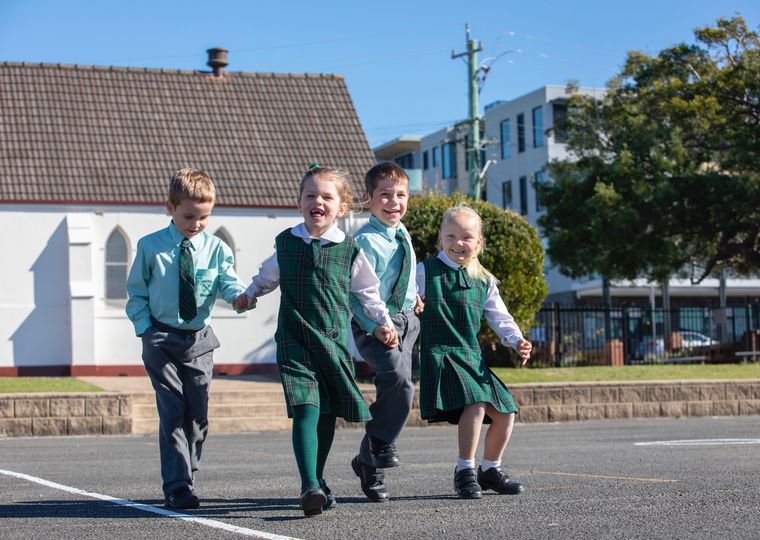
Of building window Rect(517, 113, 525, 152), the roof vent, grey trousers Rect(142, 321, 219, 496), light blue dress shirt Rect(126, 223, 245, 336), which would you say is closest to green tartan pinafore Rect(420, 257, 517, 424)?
light blue dress shirt Rect(126, 223, 245, 336)

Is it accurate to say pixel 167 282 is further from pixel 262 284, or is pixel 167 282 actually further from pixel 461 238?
pixel 461 238

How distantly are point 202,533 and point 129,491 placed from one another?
2.11 meters

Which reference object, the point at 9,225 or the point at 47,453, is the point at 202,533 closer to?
the point at 47,453

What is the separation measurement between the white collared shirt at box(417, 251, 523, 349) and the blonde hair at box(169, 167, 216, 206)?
126 centimetres

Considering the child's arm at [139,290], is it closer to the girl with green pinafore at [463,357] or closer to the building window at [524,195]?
the girl with green pinafore at [463,357]

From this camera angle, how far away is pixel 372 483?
21.3ft

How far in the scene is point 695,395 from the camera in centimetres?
1675

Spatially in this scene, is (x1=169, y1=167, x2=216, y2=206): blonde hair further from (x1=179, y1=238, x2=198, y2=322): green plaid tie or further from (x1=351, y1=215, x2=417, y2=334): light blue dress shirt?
(x1=351, y1=215, x2=417, y2=334): light blue dress shirt

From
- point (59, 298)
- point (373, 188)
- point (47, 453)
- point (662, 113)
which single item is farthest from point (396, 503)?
point (662, 113)

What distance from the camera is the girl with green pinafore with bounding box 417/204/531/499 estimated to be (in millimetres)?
6648

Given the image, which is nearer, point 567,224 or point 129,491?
point 129,491

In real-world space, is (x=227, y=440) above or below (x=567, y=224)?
below

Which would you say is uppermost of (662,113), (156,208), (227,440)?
(662,113)

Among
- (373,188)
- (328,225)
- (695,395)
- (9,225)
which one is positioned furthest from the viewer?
(9,225)
